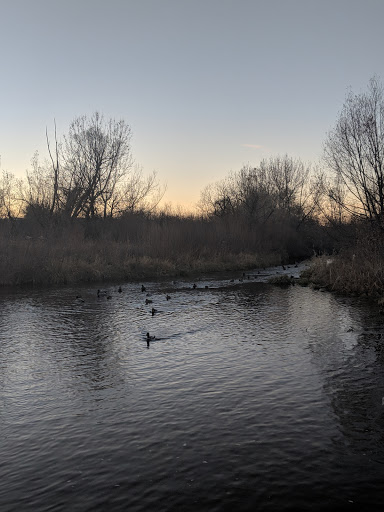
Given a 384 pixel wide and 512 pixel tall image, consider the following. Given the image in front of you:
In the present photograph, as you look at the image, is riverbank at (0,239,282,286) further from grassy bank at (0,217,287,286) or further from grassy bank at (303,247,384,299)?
grassy bank at (303,247,384,299)

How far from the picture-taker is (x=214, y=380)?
24.6ft

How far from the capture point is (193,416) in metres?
6.04

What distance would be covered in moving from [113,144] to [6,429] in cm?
3776

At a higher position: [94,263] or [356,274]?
[94,263]

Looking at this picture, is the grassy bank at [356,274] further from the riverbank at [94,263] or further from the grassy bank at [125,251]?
the grassy bank at [125,251]

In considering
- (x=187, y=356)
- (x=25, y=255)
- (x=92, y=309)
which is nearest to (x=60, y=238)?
(x=25, y=255)

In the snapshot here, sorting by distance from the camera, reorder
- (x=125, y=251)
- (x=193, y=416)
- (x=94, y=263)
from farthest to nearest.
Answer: (x=125, y=251), (x=94, y=263), (x=193, y=416)

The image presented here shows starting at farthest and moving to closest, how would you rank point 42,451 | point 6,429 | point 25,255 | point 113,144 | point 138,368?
point 113,144
point 25,255
point 138,368
point 6,429
point 42,451

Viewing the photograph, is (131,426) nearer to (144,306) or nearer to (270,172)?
(144,306)

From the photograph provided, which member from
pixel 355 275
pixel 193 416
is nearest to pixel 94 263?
pixel 355 275

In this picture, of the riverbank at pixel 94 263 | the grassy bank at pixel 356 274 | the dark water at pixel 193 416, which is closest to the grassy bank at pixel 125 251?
the riverbank at pixel 94 263

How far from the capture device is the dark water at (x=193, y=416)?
425 cm

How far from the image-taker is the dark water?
425 centimetres

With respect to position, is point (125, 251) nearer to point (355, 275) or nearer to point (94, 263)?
point (94, 263)
